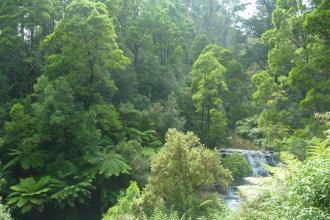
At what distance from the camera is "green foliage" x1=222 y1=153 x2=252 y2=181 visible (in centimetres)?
2192

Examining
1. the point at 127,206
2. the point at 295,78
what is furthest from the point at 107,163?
the point at 295,78

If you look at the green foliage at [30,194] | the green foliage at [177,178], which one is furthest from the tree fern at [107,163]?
the green foliage at [177,178]

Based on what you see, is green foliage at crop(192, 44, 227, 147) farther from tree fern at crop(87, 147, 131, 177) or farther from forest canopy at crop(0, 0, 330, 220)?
tree fern at crop(87, 147, 131, 177)

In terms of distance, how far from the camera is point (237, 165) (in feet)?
72.6

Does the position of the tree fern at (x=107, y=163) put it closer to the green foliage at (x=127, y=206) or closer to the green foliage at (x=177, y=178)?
the green foliage at (x=127, y=206)

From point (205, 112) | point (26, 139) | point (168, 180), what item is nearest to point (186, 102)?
point (205, 112)

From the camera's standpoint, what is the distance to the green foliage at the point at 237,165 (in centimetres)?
2192

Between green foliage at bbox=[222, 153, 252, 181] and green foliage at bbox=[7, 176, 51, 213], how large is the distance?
9370 mm

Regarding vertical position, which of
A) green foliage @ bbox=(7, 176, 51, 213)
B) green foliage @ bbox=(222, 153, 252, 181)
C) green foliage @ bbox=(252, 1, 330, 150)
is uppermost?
green foliage @ bbox=(252, 1, 330, 150)

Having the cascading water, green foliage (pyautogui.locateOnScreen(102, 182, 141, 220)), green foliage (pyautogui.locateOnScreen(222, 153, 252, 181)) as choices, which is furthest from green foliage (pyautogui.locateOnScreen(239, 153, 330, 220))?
the cascading water

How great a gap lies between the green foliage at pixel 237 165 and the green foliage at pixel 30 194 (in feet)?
30.7

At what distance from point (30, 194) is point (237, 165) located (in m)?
10.8

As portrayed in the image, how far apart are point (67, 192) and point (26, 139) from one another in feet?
10.6

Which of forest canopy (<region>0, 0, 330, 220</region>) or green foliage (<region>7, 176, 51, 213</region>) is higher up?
forest canopy (<region>0, 0, 330, 220</region>)
